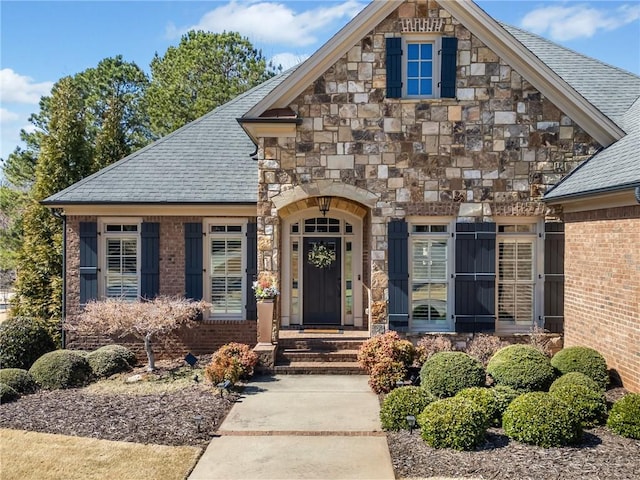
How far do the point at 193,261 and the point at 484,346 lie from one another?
632cm

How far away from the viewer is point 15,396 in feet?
29.0

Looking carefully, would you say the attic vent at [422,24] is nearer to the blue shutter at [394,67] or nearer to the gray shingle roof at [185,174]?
the blue shutter at [394,67]

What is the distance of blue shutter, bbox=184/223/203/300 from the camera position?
11688mm

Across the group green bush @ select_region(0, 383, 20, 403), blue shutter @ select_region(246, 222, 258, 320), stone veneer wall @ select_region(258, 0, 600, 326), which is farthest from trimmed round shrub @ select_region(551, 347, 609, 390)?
green bush @ select_region(0, 383, 20, 403)

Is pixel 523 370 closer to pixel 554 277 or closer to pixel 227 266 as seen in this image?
pixel 554 277

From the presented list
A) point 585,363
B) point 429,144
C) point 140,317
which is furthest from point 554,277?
point 140,317

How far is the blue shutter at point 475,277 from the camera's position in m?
10.5

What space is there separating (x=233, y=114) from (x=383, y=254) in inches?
257

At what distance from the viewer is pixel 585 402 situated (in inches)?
277

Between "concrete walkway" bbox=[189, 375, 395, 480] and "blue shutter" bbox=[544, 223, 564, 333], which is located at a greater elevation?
"blue shutter" bbox=[544, 223, 564, 333]

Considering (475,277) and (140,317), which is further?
(475,277)

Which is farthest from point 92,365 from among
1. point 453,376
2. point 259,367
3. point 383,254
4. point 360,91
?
point 360,91

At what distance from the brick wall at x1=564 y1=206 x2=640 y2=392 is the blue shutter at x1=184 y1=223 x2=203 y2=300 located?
7571mm

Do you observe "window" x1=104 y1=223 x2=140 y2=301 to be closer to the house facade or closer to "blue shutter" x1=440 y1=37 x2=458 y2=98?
the house facade
